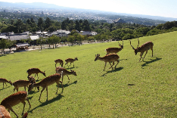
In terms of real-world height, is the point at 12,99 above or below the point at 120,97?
below

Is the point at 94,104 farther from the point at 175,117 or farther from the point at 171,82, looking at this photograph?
the point at 171,82

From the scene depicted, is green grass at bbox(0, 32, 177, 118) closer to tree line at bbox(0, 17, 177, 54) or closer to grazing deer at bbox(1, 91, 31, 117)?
grazing deer at bbox(1, 91, 31, 117)

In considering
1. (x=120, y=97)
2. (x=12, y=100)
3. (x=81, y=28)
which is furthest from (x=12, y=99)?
(x=81, y=28)

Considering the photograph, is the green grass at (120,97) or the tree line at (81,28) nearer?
the green grass at (120,97)

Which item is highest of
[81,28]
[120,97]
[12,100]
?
[81,28]

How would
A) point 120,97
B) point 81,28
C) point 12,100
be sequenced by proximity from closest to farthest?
point 12,100, point 120,97, point 81,28

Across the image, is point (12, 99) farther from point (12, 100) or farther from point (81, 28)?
point (81, 28)

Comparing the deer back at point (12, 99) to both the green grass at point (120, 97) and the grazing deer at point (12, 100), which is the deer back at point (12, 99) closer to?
the grazing deer at point (12, 100)

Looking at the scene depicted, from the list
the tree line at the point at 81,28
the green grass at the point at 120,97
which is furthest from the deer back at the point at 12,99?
the tree line at the point at 81,28

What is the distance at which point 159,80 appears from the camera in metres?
9.55

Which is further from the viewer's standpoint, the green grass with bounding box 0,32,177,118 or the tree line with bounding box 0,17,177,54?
the tree line with bounding box 0,17,177,54

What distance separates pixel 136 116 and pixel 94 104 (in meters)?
2.68

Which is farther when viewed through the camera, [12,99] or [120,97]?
[120,97]

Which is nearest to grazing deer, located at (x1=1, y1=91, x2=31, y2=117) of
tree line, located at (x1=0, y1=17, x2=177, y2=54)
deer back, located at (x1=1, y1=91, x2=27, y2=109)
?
deer back, located at (x1=1, y1=91, x2=27, y2=109)
